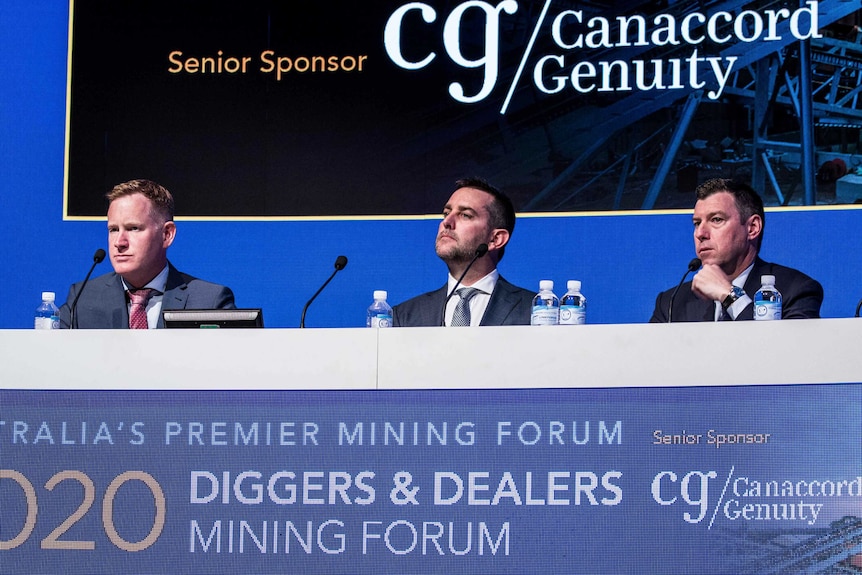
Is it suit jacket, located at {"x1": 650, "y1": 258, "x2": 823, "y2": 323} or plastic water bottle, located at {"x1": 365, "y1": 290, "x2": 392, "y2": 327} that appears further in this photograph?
suit jacket, located at {"x1": 650, "y1": 258, "x2": 823, "y2": 323}

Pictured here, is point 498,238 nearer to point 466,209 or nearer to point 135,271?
point 466,209

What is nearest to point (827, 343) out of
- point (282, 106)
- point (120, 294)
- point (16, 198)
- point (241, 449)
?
point (241, 449)

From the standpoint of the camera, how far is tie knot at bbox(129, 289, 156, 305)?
15.4 ft

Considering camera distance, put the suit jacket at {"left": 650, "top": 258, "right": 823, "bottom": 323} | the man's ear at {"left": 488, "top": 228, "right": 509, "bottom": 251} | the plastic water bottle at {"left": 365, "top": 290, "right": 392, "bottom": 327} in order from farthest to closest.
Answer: the man's ear at {"left": 488, "top": 228, "right": 509, "bottom": 251} → the suit jacket at {"left": 650, "top": 258, "right": 823, "bottom": 323} → the plastic water bottle at {"left": 365, "top": 290, "right": 392, "bottom": 327}

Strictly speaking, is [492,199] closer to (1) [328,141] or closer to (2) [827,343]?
(1) [328,141]

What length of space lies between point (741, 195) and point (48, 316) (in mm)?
2489

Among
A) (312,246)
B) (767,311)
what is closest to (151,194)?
(312,246)

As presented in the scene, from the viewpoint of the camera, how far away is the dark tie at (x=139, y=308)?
15.1ft

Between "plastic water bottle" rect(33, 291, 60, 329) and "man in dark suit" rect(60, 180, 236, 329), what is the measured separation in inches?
2.8

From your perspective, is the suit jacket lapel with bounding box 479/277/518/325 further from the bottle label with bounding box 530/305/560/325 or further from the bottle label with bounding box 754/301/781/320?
the bottle label with bounding box 754/301/781/320

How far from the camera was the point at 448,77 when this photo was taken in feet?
17.7

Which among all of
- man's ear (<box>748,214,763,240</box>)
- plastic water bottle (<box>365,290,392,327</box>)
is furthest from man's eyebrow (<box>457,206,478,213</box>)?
man's ear (<box>748,214,763,240</box>)

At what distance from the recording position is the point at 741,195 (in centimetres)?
465

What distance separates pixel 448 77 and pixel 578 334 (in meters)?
2.52
